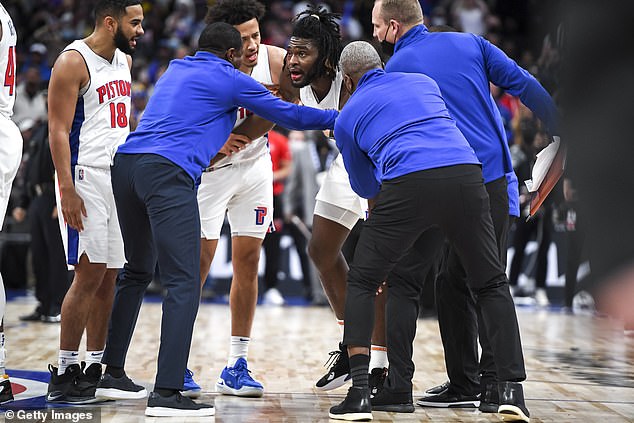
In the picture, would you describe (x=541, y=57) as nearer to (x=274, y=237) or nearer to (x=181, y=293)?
(x=181, y=293)

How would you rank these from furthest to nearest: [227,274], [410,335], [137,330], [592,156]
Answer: [227,274], [137,330], [410,335], [592,156]

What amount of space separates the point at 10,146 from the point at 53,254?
13.0 ft

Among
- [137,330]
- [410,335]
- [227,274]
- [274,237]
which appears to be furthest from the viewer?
[227,274]

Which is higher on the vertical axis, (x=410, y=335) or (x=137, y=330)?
(x=410, y=335)

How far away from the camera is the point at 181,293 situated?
3.55m

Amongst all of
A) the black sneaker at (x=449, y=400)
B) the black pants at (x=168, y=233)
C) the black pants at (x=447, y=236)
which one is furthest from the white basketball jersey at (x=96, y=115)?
the black sneaker at (x=449, y=400)

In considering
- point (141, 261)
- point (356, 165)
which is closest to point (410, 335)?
point (356, 165)

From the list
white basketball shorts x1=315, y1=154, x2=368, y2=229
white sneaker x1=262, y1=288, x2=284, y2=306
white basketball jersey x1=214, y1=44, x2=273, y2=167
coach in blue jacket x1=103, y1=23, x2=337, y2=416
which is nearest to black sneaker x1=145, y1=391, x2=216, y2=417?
coach in blue jacket x1=103, y1=23, x2=337, y2=416

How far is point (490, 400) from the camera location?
153 inches

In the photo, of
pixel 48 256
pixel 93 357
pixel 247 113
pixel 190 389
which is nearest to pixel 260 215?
pixel 247 113

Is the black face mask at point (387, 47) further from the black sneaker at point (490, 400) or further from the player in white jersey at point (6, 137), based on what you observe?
the player in white jersey at point (6, 137)

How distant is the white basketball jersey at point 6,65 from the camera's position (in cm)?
395

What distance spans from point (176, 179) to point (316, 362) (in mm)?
2403

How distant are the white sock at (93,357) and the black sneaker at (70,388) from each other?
13cm
